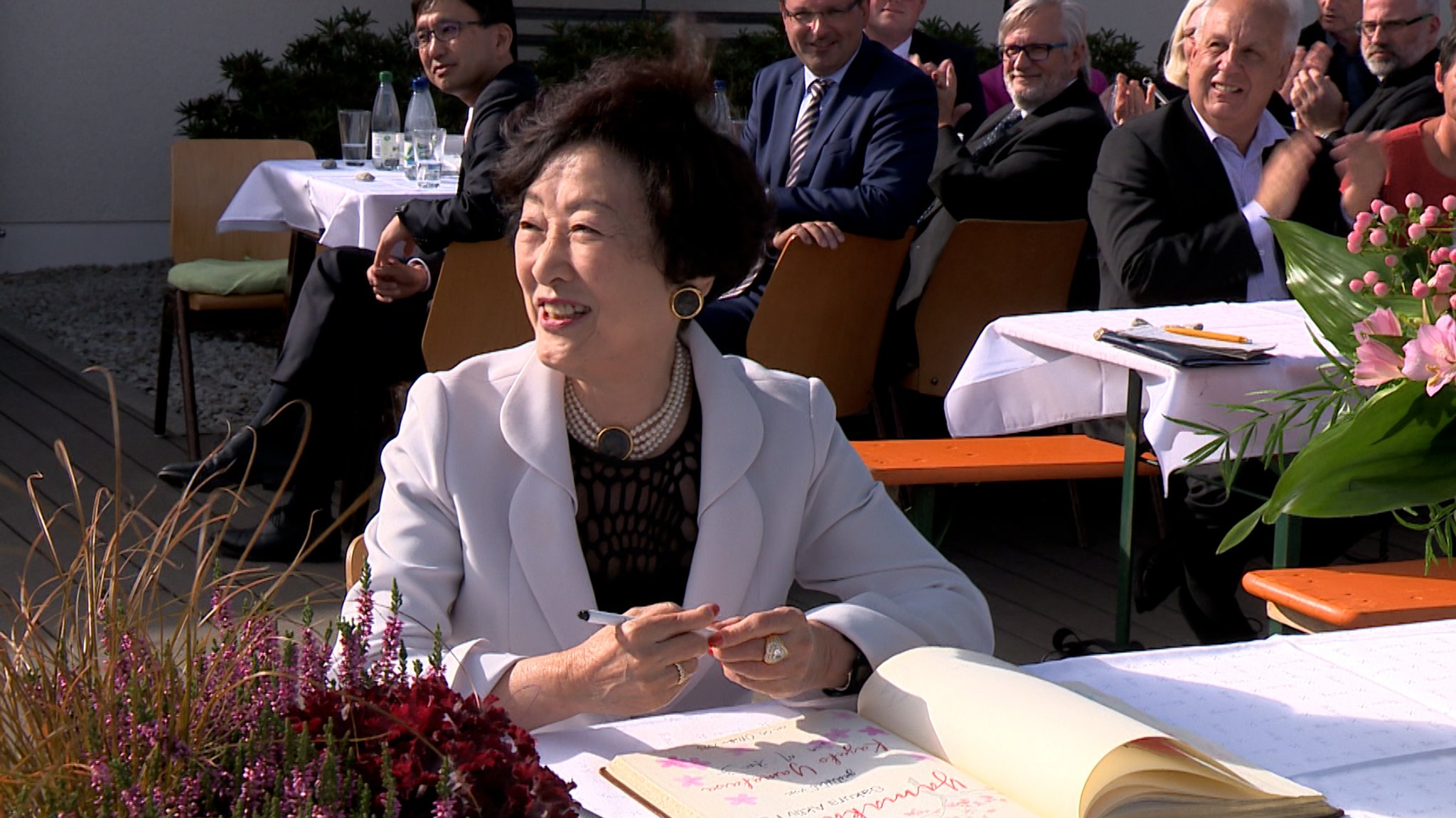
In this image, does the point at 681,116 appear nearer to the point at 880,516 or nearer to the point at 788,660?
the point at 880,516

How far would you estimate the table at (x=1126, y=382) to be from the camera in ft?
9.43

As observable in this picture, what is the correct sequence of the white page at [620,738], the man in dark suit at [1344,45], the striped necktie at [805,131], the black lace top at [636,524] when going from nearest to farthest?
the white page at [620,738], the black lace top at [636,524], the striped necktie at [805,131], the man in dark suit at [1344,45]

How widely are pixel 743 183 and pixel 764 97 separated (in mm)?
3246

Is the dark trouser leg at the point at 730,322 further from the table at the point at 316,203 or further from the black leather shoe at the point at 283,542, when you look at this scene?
the black leather shoe at the point at 283,542

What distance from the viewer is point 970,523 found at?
16.1 feet

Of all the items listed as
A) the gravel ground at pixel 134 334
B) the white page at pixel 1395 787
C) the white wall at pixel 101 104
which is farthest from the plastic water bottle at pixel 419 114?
the white page at pixel 1395 787

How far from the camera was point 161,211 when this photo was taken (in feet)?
31.4

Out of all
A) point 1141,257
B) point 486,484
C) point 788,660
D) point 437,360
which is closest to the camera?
point 788,660

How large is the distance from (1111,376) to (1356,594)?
3.17ft

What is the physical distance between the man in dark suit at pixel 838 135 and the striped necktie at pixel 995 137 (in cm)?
28

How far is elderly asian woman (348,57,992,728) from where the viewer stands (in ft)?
5.49

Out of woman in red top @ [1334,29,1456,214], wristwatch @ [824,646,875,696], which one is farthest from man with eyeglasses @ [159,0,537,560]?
wristwatch @ [824,646,875,696]

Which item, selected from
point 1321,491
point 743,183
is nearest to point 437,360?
point 743,183

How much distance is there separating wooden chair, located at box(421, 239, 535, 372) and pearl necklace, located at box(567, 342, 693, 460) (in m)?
2.39
